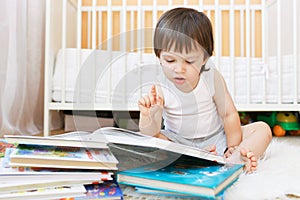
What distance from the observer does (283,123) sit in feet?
5.80

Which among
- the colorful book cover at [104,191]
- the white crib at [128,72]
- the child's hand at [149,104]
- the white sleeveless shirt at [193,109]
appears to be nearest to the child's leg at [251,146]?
the white sleeveless shirt at [193,109]

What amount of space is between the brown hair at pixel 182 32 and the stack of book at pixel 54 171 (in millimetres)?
301

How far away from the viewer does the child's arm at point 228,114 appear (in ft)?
3.01

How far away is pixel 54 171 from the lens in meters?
0.58

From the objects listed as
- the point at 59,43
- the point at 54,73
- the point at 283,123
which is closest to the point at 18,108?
the point at 54,73

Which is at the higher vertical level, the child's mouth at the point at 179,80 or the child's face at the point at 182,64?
the child's face at the point at 182,64

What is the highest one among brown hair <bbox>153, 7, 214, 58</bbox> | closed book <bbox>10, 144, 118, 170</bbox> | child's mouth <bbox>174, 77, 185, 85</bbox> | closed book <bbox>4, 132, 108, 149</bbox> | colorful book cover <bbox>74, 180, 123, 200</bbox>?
brown hair <bbox>153, 7, 214, 58</bbox>

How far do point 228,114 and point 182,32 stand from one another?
0.26 metres

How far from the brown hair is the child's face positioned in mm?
14

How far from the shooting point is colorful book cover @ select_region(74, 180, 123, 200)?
53cm

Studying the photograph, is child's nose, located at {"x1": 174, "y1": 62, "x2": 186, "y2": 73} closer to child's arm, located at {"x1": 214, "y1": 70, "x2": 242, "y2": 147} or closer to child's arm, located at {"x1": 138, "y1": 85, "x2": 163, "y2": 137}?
child's arm, located at {"x1": 138, "y1": 85, "x2": 163, "y2": 137}

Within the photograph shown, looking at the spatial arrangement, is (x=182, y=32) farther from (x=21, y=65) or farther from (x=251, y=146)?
(x=21, y=65)

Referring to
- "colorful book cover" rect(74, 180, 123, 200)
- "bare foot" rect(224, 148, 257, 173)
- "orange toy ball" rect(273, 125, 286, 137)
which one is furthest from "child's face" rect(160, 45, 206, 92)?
"orange toy ball" rect(273, 125, 286, 137)

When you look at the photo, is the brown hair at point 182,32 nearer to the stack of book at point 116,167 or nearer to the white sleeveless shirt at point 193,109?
the white sleeveless shirt at point 193,109
